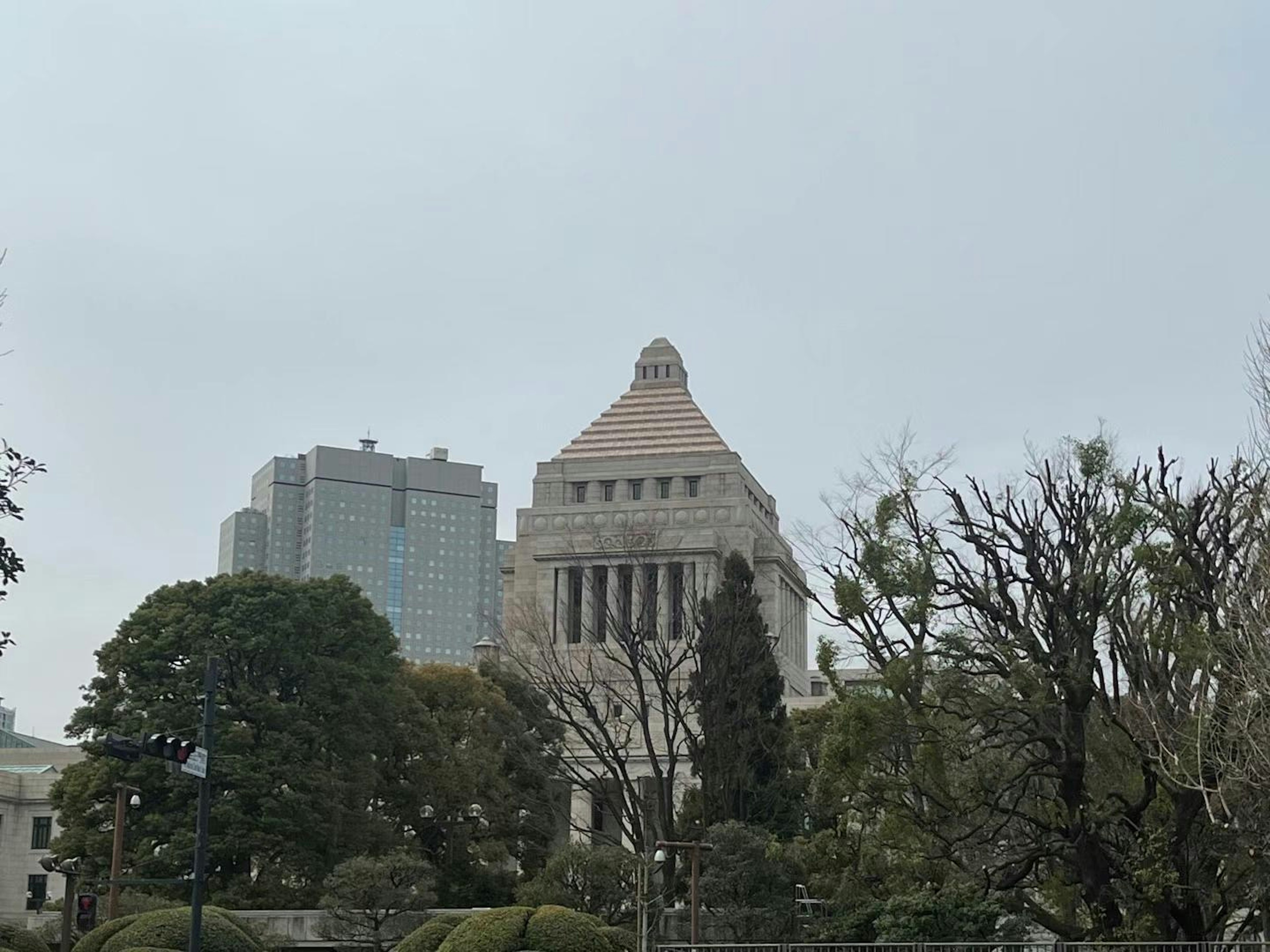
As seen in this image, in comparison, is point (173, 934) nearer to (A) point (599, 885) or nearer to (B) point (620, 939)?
(B) point (620, 939)

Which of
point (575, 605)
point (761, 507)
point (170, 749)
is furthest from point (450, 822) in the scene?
point (761, 507)

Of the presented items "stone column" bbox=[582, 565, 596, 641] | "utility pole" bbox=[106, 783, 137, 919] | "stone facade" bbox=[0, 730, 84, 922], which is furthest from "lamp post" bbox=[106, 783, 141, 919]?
"stone column" bbox=[582, 565, 596, 641]

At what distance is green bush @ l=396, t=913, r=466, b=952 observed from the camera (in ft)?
118

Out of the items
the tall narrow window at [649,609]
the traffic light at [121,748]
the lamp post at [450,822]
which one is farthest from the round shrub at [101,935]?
the lamp post at [450,822]

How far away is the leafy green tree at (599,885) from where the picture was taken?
143ft

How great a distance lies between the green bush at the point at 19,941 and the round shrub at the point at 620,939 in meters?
12.5

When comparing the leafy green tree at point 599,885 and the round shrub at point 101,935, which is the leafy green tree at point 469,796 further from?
the round shrub at point 101,935

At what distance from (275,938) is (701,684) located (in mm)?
12198

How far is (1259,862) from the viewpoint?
3055 centimetres

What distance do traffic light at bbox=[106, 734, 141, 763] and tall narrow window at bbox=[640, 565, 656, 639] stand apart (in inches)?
845

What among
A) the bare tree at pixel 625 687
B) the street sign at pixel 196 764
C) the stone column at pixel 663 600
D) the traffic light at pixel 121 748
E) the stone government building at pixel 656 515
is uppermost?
the stone government building at pixel 656 515

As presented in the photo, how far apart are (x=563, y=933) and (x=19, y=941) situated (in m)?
12.5

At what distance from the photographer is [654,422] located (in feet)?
333

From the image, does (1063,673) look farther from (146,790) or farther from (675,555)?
(675,555)
